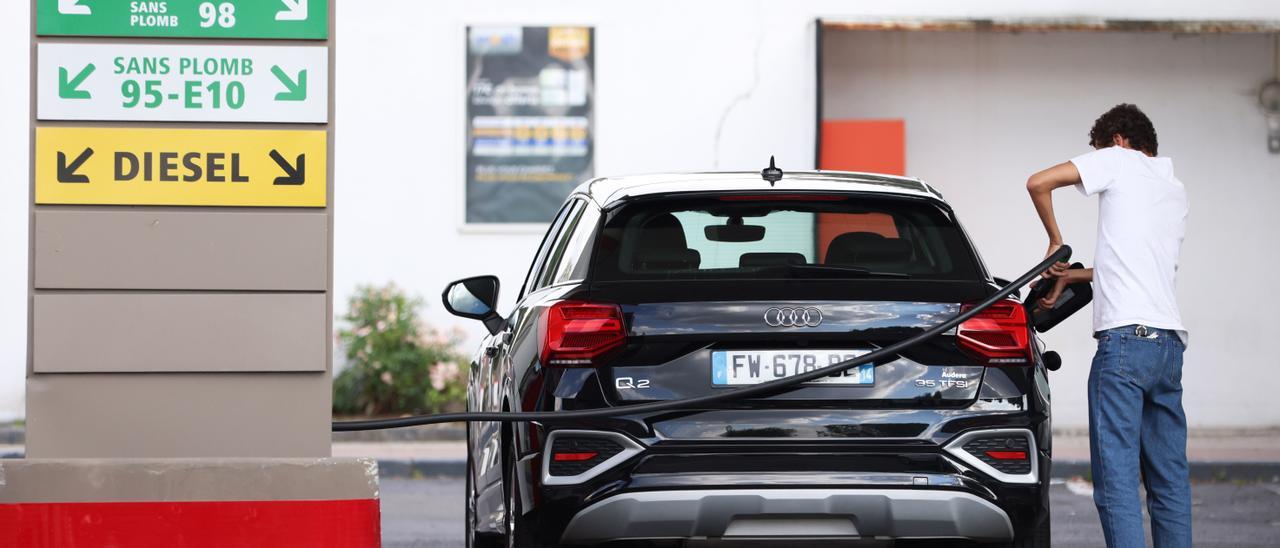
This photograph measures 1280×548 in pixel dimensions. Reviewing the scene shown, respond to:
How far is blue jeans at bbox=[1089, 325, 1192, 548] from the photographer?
256 inches

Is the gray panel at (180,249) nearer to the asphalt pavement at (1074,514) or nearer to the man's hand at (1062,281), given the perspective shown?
the man's hand at (1062,281)

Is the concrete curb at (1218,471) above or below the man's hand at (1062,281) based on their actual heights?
below

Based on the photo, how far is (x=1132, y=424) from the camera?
21.4 feet

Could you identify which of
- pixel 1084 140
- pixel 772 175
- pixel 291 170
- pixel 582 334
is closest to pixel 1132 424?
pixel 772 175

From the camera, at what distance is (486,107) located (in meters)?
15.0

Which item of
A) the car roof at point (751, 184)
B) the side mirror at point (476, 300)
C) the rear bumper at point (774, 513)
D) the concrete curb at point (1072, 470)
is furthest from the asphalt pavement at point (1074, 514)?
the rear bumper at point (774, 513)

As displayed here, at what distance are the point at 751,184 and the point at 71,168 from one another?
2114 millimetres

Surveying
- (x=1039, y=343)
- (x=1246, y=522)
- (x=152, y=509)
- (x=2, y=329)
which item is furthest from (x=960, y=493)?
(x=2, y=329)

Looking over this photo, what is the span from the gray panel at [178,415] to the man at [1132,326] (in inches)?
108

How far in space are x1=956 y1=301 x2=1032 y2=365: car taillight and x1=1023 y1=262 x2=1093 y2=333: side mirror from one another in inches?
35.9

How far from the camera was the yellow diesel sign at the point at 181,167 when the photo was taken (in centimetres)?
545

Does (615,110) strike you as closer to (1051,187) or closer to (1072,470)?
(1072,470)

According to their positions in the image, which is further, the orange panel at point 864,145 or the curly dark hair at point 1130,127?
the orange panel at point 864,145

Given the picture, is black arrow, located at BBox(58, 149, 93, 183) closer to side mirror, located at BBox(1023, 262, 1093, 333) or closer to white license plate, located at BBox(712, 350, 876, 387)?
white license plate, located at BBox(712, 350, 876, 387)
